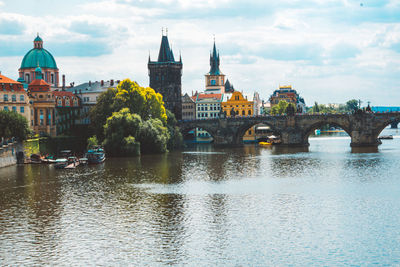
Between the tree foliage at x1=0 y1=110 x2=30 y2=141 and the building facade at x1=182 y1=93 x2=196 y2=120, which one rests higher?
the building facade at x1=182 y1=93 x2=196 y2=120

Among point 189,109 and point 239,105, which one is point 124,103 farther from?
point 189,109

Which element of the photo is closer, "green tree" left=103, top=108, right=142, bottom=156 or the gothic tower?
"green tree" left=103, top=108, right=142, bottom=156

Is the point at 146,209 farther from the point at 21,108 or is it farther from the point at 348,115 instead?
the point at 348,115

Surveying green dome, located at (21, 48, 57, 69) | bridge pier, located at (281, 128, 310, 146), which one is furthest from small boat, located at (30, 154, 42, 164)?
green dome, located at (21, 48, 57, 69)

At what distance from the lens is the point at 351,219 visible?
48469mm

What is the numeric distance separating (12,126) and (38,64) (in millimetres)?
74966

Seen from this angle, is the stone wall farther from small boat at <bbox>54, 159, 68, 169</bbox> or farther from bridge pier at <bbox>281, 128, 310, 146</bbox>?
bridge pier at <bbox>281, 128, 310, 146</bbox>

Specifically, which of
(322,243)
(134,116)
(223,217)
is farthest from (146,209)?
(134,116)

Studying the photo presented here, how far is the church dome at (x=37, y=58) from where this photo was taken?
164 metres

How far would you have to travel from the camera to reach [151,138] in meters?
112

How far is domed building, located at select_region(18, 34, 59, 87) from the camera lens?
163 m

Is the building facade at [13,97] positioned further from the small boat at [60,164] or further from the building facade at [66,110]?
the small boat at [60,164]

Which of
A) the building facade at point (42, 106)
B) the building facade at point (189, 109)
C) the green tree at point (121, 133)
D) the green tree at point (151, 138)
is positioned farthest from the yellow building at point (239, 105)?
the green tree at point (121, 133)

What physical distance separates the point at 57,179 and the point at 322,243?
144 feet
